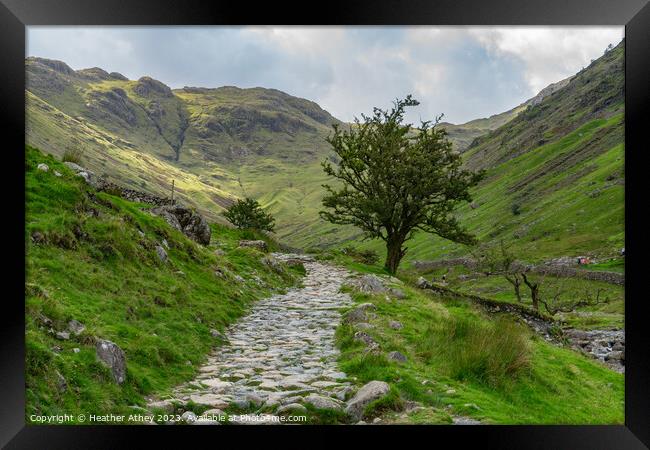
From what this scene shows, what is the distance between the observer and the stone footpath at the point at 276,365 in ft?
23.0

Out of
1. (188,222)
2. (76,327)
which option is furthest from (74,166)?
(76,327)

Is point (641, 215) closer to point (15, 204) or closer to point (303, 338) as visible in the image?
point (303, 338)

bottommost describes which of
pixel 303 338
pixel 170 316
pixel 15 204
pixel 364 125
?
pixel 303 338

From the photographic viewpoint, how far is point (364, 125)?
29.6 metres

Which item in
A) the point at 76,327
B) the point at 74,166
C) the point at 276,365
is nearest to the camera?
the point at 76,327

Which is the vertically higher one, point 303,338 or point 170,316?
point 170,316

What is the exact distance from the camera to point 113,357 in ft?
22.9

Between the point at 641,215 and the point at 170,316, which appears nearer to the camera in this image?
the point at 641,215

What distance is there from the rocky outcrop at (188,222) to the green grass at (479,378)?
1166cm

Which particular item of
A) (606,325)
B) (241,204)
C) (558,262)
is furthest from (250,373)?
(558,262)

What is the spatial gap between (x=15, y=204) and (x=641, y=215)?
31.4ft

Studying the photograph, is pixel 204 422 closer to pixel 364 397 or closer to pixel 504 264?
pixel 364 397

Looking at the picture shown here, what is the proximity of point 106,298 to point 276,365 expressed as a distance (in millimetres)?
4075

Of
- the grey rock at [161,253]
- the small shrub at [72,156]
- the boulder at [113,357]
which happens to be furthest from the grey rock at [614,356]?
the small shrub at [72,156]
